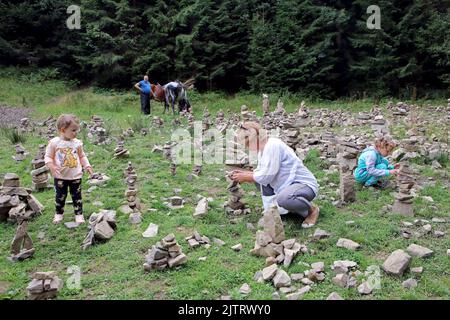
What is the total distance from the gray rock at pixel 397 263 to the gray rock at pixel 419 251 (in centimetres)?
41

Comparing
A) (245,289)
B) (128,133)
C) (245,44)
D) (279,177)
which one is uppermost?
(245,44)

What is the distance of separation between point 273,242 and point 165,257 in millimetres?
1367

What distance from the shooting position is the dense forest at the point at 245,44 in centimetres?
2394

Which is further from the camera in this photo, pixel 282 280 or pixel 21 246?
pixel 21 246

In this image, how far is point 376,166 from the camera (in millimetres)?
7316

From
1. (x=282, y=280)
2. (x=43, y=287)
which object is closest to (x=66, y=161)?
(x=43, y=287)

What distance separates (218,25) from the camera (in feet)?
89.4

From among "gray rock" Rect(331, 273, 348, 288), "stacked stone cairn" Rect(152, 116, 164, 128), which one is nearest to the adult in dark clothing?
"stacked stone cairn" Rect(152, 116, 164, 128)

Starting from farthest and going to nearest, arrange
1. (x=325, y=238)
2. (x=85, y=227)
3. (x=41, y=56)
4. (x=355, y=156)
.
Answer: (x=41, y=56), (x=355, y=156), (x=85, y=227), (x=325, y=238)

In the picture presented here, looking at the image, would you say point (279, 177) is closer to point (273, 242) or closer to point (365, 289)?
point (273, 242)

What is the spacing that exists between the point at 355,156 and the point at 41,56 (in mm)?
28835
